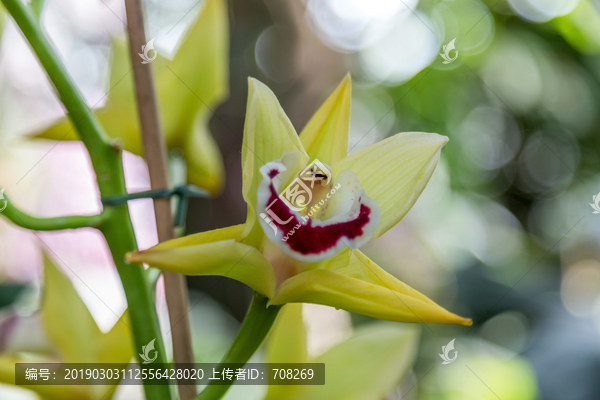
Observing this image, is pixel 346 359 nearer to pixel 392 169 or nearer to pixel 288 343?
pixel 288 343

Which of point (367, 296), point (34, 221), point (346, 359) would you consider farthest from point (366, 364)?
point (34, 221)

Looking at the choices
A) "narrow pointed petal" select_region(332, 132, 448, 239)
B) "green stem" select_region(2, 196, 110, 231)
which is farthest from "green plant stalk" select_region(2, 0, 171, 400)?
"narrow pointed petal" select_region(332, 132, 448, 239)

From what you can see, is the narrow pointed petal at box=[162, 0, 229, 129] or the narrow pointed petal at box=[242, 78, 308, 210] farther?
the narrow pointed petal at box=[162, 0, 229, 129]

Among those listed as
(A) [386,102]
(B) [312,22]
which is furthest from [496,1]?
(B) [312,22]

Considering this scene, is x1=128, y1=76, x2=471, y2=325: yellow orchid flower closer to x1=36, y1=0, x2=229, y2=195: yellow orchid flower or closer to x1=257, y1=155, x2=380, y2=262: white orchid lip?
x1=257, y1=155, x2=380, y2=262: white orchid lip

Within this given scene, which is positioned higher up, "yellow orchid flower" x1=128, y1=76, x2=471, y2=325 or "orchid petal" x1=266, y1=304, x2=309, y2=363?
"yellow orchid flower" x1=128, y1=76, x2=471, y2=325

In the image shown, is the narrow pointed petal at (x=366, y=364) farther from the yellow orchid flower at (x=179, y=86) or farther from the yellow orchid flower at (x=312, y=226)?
A: the yellow orchid flower at (x=179, y=86)

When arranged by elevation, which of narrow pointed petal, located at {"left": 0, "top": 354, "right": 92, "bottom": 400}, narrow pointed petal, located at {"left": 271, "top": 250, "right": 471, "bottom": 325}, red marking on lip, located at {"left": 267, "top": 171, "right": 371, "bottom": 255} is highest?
red marking on lip, located at {"left": 267, "top": 171, "right": 371, "bottom": 255}

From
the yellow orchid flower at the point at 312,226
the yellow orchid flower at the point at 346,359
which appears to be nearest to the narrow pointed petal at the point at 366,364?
the yellow orchid flower at the point at 346,359
